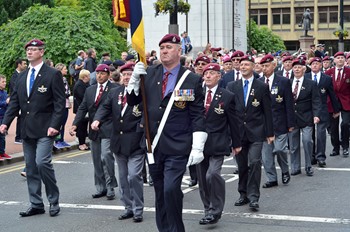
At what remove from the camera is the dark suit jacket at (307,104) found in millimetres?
13391

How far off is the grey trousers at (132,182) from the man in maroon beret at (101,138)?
1036 millimetres

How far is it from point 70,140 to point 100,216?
29.8 feet

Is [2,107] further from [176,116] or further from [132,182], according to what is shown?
[176,116]

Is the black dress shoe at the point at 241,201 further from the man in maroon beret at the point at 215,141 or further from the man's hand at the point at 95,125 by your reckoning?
the man's hand at the point at 95,125

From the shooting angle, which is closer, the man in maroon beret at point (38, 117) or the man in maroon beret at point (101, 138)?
the man in maroon beret at point (38, 117)

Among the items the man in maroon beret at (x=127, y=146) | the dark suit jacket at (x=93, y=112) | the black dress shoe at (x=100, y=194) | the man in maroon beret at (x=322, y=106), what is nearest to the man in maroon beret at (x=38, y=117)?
the man in maroon beret at (x=127, y=146)

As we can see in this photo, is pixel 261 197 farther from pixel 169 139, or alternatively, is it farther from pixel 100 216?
pixel 169 139

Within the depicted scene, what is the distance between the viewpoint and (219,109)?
954 centimetres

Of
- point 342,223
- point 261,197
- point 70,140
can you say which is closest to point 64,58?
point 70,140

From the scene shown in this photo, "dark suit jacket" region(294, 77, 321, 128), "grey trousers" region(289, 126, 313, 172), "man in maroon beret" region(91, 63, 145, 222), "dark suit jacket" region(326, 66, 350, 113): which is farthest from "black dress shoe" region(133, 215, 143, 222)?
"dark suit jacket" region(326, 66, 350, 113)

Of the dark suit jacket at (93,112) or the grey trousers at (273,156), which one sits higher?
the dark suit jacket at (93,112)

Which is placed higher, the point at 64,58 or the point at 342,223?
the point at 64,58

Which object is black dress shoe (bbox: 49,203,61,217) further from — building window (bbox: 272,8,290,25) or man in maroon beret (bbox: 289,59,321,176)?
building window (bbox: 272,8,290,25)

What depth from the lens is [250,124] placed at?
10422 mm
